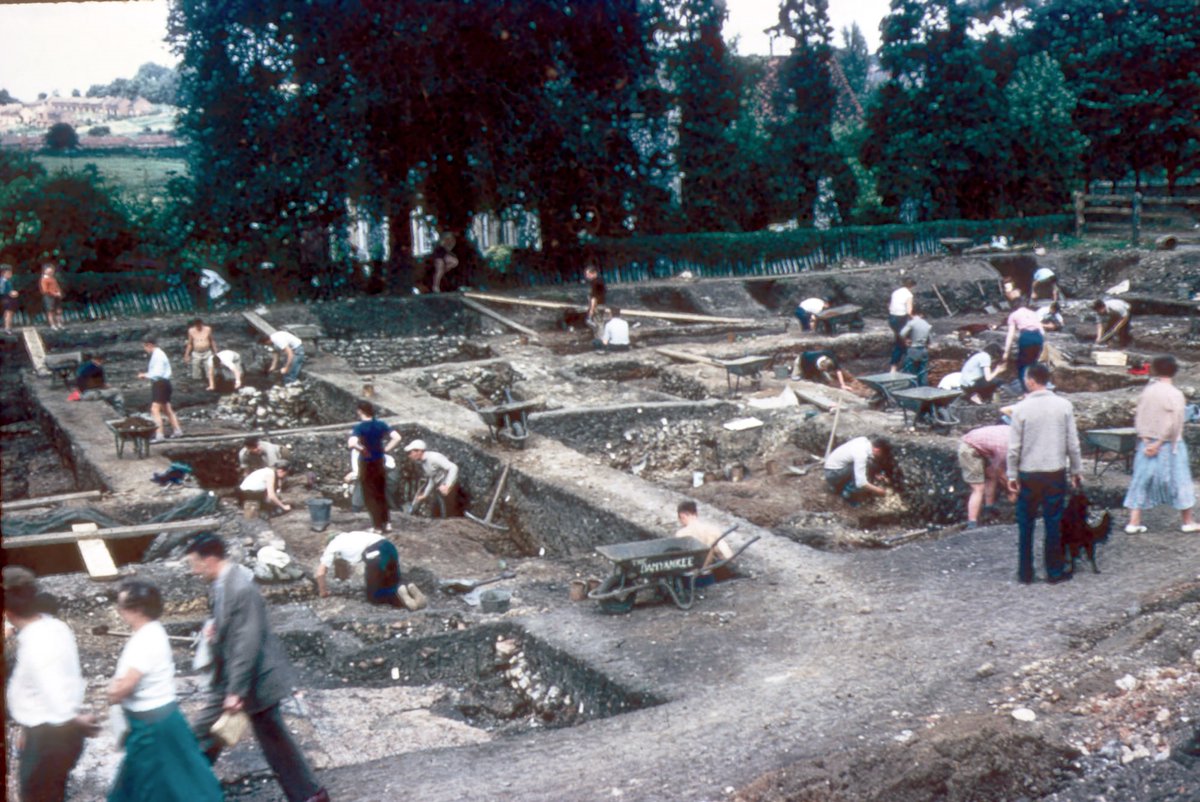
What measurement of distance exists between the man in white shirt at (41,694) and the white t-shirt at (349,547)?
443 cm

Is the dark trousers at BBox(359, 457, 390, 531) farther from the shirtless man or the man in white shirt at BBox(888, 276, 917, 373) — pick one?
the man in white shirt at BBox(888, 276, 917, 373)

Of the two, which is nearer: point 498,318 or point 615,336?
point 615,336

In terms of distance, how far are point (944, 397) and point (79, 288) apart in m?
13.0

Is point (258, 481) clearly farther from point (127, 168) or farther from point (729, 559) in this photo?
point (729, 559)

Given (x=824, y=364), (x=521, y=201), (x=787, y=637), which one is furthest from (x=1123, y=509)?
(x=521, y=201)

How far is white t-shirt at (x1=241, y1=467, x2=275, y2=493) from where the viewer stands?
12383mm

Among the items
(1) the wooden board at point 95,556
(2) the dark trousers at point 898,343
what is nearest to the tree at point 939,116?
(2) the dark trousers at point 898,343

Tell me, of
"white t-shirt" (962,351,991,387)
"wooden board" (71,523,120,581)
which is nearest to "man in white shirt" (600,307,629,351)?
"white t-shirt" (962,351,991,387)

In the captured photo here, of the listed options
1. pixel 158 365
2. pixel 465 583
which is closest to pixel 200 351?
pixel 158 365

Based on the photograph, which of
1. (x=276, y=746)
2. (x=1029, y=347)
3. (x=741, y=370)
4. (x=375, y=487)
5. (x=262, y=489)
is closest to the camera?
(x=276, y=746)

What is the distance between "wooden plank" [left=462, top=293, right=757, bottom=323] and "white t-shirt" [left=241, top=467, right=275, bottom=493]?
10.5 m

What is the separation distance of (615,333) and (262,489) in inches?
330

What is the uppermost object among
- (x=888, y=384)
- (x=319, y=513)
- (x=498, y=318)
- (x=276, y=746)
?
(x=498, y=318)

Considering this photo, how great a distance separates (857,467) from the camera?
11.7 meters
